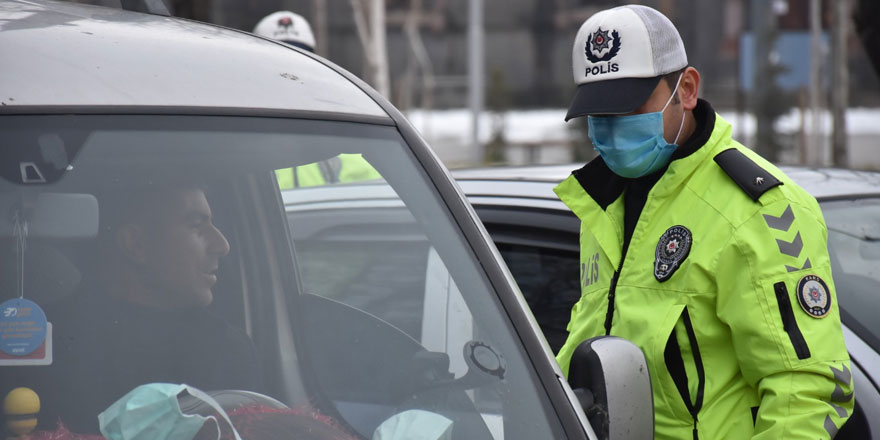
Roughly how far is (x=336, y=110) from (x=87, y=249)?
532 mm

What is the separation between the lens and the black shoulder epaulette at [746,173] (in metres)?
2.19

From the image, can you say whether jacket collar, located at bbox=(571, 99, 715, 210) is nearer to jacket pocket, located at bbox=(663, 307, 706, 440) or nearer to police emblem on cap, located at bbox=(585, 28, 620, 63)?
police emblem on cap, located at bbox=(585, 28, 620, 63)

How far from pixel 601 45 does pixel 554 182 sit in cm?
103

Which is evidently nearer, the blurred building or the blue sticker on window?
the blue sticker on window

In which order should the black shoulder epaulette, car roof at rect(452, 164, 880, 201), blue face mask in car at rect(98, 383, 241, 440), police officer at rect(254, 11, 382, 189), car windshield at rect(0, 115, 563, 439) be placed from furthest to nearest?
1. car roof at rect(452, 164, 880, 201)
2. the black shoulder epaulette
3. police officer at rect(254, 11, 382, 189)
4. car windshield at rect(0, 115, 563, 439)
5. blue face mask in car at rect(98, 383, 241, 440)

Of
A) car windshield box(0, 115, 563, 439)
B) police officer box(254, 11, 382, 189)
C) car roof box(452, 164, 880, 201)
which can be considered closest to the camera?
car windshield box(0, 115, 563, 439)

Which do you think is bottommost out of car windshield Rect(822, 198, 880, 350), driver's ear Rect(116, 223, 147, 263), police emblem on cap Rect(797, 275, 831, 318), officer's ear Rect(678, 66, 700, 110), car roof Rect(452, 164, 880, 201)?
car windshield Rect(822, 198, 880, 350)

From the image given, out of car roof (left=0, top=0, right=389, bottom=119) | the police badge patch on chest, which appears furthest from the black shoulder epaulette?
car roof (left=0, top=0, right=389, bottom=119)

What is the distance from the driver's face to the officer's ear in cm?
113

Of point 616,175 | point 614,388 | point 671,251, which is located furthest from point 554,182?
point 614,388

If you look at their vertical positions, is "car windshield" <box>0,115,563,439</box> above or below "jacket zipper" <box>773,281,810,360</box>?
above

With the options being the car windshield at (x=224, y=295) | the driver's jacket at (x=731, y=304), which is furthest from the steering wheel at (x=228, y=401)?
the driver's jacket at (x=731, y=304)

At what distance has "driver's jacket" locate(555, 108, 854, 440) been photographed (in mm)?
2076

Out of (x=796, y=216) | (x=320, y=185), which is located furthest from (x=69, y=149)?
(x=796, y=216)
